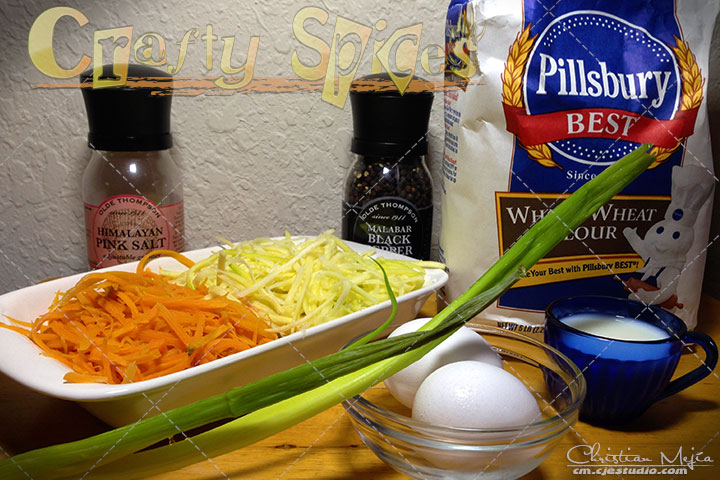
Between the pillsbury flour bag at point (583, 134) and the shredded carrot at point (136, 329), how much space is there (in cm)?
34

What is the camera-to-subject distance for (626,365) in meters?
0.55

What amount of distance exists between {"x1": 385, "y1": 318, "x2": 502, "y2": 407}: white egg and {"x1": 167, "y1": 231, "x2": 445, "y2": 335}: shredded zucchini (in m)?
0.12

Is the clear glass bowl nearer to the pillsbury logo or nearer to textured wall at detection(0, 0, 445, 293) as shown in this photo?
the pillsbury logo

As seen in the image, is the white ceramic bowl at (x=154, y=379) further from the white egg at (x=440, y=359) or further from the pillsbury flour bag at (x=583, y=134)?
the pillsbury flour bag at (x=583, y=134)

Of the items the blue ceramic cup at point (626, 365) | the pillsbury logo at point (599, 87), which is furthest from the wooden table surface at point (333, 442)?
the pillsbury logo at point (599, 87)

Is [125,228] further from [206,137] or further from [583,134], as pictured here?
[583,134]

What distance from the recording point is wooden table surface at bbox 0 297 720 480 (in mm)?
522

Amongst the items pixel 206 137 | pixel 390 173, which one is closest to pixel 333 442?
pixel 390 173

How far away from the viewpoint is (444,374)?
51 centimetres

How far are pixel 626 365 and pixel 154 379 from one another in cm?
40

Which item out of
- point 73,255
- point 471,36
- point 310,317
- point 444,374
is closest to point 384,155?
point 471,36

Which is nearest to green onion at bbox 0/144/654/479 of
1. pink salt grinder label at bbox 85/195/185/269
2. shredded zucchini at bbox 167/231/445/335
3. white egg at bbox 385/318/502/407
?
white egg at bbox 385/318/502/407

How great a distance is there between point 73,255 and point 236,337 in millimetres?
519

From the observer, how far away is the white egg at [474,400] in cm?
48
